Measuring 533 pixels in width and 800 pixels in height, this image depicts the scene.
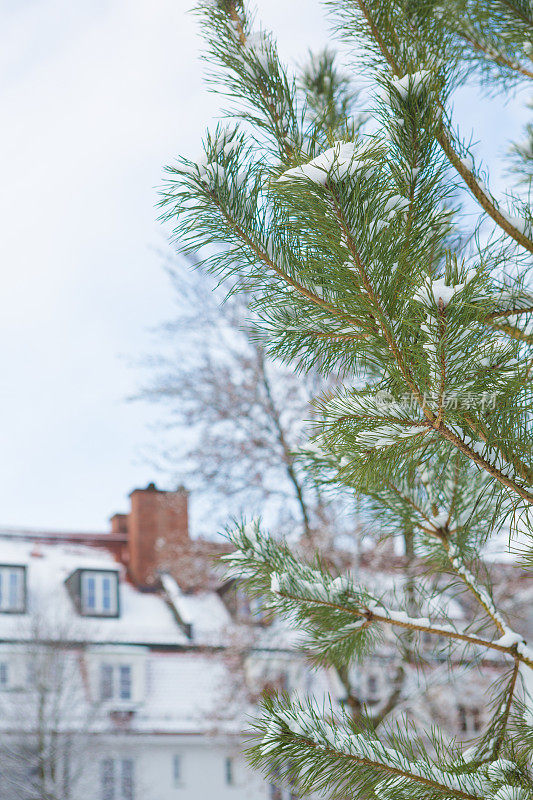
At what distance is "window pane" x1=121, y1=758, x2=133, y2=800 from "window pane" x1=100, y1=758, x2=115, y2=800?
29cm

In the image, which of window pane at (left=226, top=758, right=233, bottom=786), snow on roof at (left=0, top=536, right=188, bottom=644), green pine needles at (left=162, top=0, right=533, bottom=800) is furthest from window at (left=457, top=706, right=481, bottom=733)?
green pine needles at (left=162, top=0, right=533, bottom=800)

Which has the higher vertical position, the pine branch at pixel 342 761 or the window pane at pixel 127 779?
the pine branch at pixel 342 761

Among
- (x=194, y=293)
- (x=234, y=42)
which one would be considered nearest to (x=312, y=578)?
(x=234, y=42)

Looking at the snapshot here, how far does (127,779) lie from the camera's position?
16.7m

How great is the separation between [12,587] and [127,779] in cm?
448

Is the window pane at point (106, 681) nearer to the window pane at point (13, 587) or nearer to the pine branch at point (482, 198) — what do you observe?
the window pane at point (13, 587)

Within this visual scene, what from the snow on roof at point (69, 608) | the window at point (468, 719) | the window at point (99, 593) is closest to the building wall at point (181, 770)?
the snow on roof at point (69, 608)

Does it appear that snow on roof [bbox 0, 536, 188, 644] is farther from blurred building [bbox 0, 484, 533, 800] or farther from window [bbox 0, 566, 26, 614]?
window [bbox 0, 566, 26, 614]

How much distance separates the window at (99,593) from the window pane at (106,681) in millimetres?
1518

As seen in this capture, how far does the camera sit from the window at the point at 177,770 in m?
17.6

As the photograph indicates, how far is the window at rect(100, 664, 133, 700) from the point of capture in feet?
54.1

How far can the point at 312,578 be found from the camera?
2.75m

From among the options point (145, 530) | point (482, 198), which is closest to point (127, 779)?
point (145, 530)

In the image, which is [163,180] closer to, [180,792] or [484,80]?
[484,80]
